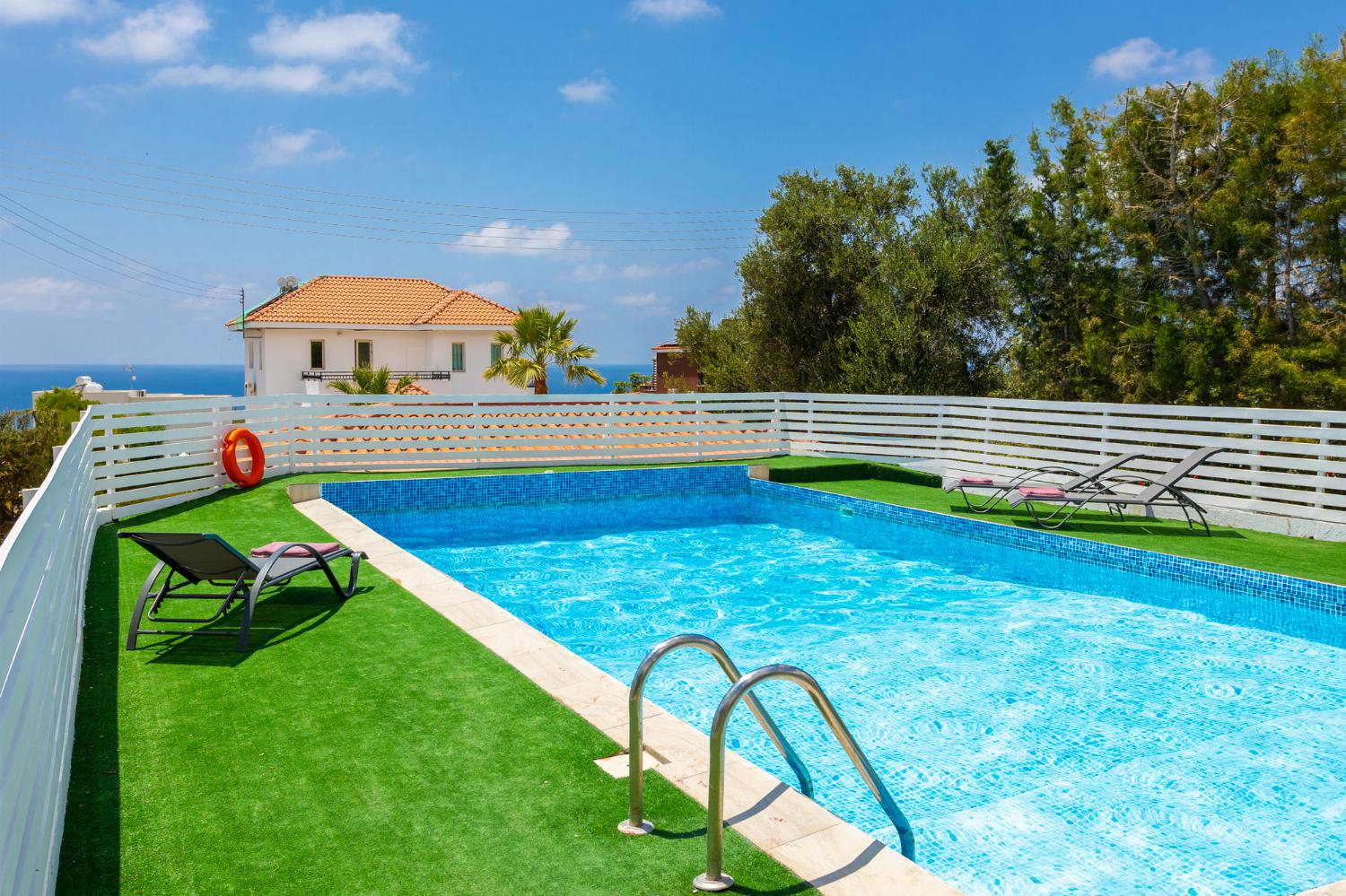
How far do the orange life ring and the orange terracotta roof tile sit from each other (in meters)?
22.6

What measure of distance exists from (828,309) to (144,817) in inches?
776

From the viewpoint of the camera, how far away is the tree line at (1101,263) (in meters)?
19.3

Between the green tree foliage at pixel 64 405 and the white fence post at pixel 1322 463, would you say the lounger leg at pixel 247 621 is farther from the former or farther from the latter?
the green tree foliage at pixel 64 405

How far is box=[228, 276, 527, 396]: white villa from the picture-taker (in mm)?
32750

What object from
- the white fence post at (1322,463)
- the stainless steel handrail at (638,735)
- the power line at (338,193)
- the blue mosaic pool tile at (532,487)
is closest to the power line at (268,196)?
the power line at (338,193)

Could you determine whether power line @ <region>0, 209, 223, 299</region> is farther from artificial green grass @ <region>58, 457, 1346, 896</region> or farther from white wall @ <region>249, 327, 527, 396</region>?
artificial green grass @ <region>58, 457, 1346, 896</region>

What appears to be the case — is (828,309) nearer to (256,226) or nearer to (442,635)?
(442,635)

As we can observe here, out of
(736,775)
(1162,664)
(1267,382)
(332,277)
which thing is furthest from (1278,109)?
(332,277)

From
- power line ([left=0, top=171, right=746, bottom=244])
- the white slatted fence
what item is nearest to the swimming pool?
the white slatted fence

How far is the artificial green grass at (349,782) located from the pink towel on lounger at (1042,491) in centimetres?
678

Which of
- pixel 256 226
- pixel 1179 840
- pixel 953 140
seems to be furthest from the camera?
pixel 256 226

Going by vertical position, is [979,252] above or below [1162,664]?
above

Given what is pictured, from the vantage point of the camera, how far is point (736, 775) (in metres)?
3.53

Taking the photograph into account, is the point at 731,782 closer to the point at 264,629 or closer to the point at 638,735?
the point at 638,735
